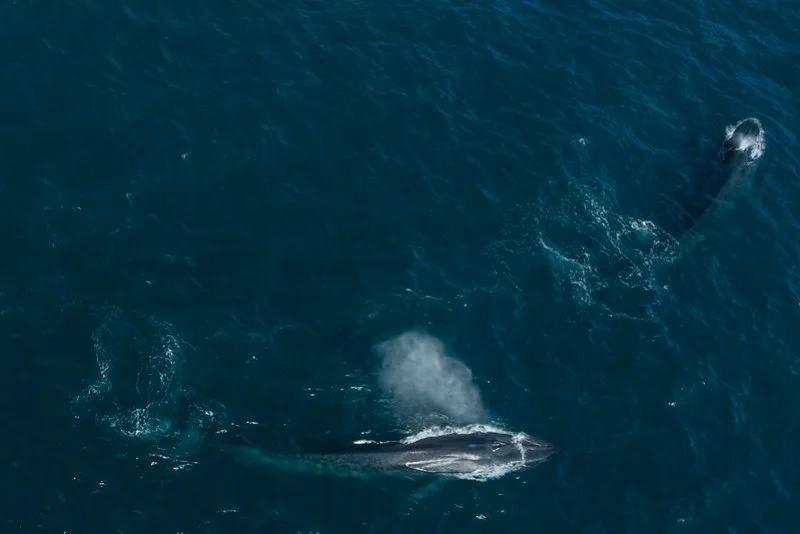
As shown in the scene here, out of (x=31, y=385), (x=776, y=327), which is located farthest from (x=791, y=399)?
(x=31, y=385)

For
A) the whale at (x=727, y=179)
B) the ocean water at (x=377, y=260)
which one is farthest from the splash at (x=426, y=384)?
the whale at (x=727, y=179)

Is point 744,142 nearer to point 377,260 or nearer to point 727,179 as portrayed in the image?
point 727,179

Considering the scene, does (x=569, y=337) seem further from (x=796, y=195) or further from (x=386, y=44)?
(x=386, y=44)

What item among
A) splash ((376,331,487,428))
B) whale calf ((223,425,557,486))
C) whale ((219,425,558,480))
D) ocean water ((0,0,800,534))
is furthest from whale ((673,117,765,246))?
whale calf ((223,425,557,486))

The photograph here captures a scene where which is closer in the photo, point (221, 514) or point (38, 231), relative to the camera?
point (221, 514)

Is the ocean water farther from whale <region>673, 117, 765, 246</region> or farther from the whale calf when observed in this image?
whale <region>673, 117, 765, 246</region>

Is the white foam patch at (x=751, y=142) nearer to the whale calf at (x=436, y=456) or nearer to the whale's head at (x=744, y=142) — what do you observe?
the whale's head at (x=744, y=142)
